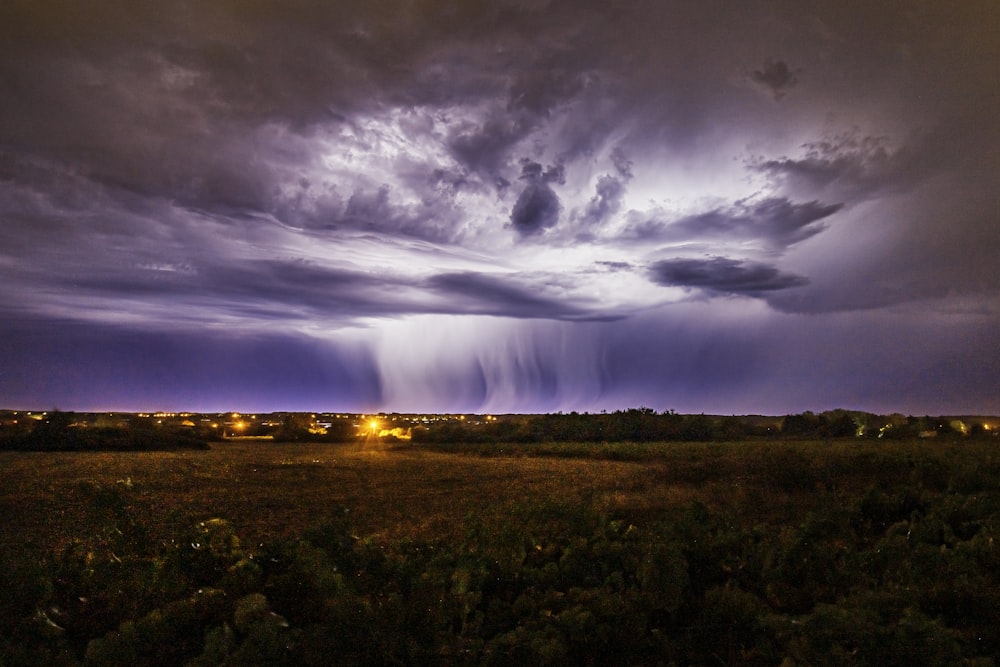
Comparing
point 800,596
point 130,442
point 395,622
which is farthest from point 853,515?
point 130,442

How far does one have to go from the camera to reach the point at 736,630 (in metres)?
4.21

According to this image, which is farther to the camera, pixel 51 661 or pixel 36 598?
pixel 36 598

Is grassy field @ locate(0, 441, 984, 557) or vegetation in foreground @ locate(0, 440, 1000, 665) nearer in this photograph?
vegetation in foreground @ locate(0, 440, 1000, 665)

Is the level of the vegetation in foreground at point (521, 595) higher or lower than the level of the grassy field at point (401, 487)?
higher

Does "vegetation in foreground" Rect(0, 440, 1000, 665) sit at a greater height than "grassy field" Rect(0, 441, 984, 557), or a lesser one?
greater

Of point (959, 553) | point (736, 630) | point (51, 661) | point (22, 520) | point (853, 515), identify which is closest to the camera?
point (51, 661)

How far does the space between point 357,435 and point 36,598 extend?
3900 centimetres

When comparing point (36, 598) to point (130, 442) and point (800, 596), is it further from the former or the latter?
point (130, 442)

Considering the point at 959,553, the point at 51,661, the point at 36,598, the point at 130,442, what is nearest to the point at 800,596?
the point at 959,553

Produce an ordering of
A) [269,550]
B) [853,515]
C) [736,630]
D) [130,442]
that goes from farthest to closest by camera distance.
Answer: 1. [130,442]
2. [853,515]
3. [269,550]
4. [736,630]

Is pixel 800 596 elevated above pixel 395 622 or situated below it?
below

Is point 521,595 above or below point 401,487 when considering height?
above

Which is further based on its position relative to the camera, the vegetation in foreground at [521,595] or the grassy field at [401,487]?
the grassy field at [401,487]

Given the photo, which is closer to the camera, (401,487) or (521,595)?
(521,595)
